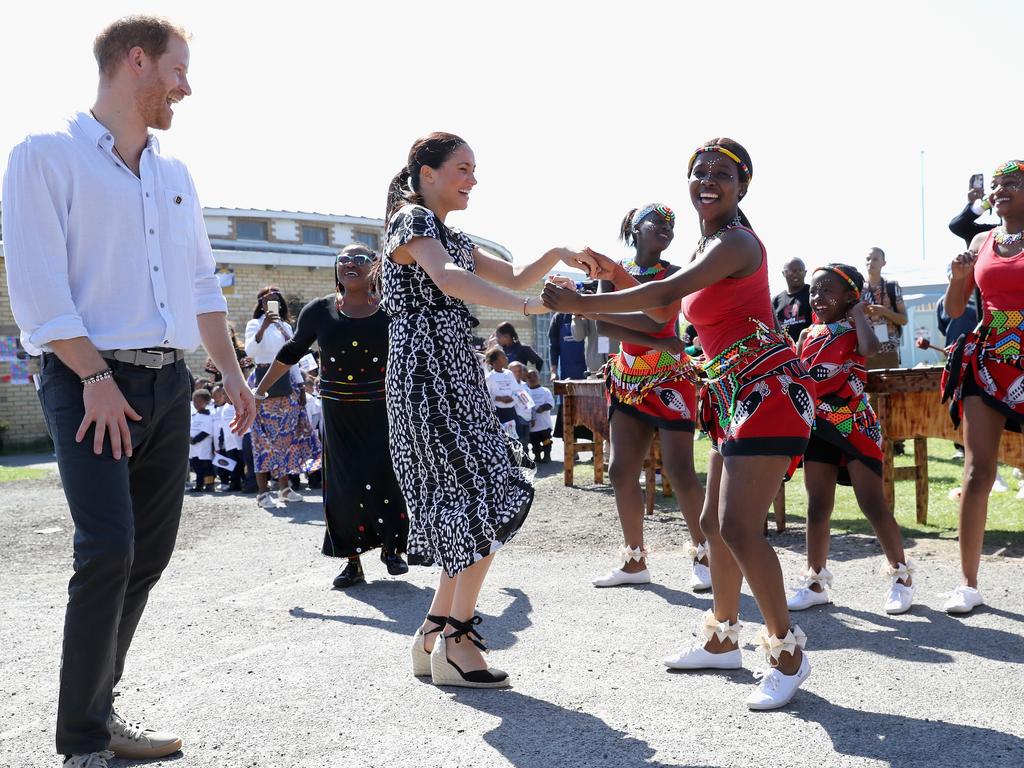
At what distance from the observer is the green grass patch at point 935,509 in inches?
295

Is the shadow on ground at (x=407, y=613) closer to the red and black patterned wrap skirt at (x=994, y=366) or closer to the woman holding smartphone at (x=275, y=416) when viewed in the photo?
the red and black patterned wrap skirt at (x=994, y=366)

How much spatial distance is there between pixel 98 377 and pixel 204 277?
799 mm

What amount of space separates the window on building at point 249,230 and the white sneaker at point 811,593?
31.6m

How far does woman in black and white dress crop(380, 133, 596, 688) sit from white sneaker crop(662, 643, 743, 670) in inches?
28.1

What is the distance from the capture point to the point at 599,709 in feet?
12.7

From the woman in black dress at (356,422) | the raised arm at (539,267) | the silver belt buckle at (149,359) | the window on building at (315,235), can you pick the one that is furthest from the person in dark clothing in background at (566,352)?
the window on building at (315,235)

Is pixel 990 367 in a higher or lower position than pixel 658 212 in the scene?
lower

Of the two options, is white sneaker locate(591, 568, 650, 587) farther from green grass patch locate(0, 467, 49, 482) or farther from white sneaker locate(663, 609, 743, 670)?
green grass patch locate(0, 467, 49, 482)

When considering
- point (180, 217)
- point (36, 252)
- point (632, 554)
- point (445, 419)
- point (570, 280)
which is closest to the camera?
point (36, 252)

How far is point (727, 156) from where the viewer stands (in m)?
4.06

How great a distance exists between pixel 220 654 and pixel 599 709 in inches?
74.6

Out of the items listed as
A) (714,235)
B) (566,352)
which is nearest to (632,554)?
(714,235)

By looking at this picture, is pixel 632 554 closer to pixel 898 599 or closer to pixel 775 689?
pixel 898 599

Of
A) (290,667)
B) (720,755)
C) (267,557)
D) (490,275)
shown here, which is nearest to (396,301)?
(490,275)
